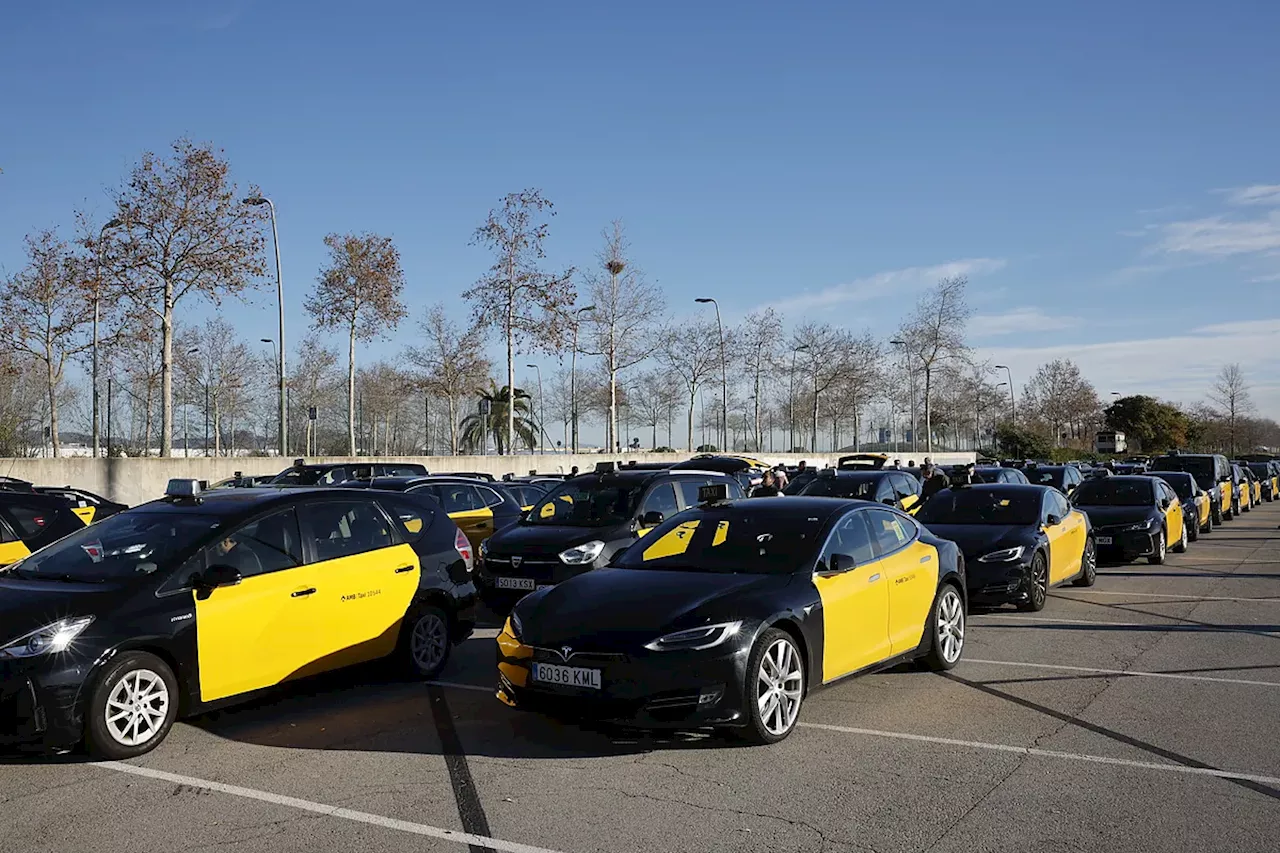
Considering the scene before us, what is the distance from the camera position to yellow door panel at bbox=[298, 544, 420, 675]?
776cm

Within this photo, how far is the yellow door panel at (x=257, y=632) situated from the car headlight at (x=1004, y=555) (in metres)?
7.72

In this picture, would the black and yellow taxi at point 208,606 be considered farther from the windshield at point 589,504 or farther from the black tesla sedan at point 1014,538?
the black tesla sedan at point 1014,538

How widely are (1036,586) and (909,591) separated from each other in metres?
4.87

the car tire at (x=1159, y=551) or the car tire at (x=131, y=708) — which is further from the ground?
the car tire at (x=131, y=708)

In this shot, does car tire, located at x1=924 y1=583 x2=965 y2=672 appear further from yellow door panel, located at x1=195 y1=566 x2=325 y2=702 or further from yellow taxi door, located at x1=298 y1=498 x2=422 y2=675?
yellow door panel, located at x1=195 y1=566 x2=325 y2=702

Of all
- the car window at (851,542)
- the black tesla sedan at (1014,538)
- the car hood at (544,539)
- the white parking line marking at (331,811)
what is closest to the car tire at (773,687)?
the car window at (851,542)

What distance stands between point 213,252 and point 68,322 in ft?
27.6

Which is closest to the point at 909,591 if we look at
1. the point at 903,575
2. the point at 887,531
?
the point at 903,575

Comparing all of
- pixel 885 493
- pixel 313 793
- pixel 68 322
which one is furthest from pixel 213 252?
pixel 313 793

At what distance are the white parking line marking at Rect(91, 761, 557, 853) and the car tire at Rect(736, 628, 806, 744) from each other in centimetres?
189

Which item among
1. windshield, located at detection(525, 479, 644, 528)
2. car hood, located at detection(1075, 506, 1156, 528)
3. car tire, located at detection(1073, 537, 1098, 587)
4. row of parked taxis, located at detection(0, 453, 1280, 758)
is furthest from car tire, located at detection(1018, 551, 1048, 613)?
car hood, located at detection(1075, 506, 1156, 528)

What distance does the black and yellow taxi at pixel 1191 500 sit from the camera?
2264cm

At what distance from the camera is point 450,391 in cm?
5150

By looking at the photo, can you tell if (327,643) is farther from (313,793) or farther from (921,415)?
(921,415)
